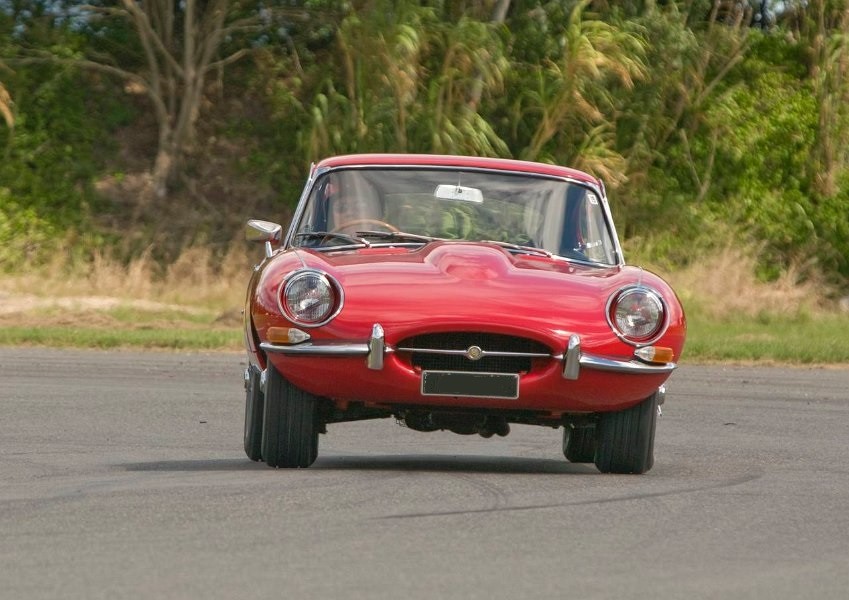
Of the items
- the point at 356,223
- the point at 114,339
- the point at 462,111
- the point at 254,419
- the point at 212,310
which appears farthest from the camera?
the point at 462,111

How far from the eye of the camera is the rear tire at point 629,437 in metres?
8.73

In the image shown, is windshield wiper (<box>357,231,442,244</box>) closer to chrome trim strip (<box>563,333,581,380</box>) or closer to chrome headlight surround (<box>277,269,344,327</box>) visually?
chrome headlight surround (<box>277,269,344,327</box>)

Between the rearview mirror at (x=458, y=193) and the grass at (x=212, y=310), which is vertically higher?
the rearview mirror at (x=458, y=193)

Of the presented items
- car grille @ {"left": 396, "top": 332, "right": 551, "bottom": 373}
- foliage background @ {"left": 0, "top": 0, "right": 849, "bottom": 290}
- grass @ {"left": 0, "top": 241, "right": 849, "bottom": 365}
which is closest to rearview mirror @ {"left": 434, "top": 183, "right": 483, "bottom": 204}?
car grille @ {"left": 396, "top": 332, "right": 551, "bottom": 373}

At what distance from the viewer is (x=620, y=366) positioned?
8.34 m

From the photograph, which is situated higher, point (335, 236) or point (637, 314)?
point (335, 236)

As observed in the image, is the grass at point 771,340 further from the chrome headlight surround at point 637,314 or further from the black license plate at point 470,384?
the black license plate at point 470,384

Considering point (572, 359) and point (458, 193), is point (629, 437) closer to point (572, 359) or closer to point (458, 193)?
point (572, 359)

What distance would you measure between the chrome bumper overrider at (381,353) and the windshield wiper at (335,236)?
107 cm

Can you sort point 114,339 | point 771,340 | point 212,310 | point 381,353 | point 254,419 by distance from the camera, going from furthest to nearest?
1. point 212,310
2. point 771,340
3. point 114,339
4. point 254,419
5. point 381,353

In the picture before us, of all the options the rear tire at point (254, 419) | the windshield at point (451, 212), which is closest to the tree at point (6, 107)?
the windshield at point (451, 212)

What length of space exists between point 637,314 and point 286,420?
162cm

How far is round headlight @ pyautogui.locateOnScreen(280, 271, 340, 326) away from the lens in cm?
833

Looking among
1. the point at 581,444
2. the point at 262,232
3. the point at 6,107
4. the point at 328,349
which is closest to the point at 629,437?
the point at 581,444
